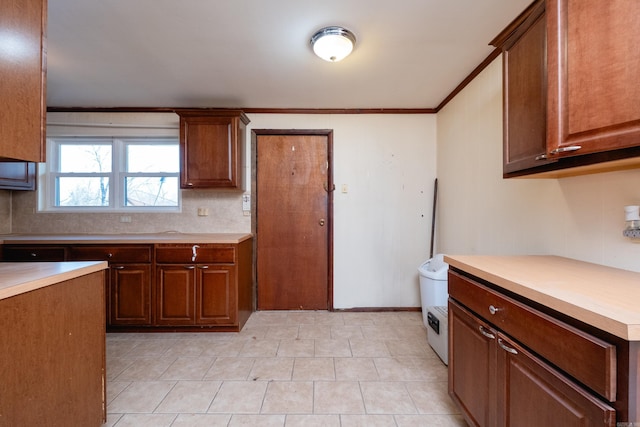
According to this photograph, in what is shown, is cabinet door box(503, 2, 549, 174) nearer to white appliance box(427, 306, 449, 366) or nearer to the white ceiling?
the white ceiling

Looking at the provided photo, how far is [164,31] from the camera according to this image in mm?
1848

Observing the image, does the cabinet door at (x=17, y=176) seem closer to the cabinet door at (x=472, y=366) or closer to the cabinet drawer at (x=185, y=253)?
the cabinet drawer at (x=185, y=253)

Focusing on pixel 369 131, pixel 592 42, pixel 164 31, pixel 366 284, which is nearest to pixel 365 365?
pixel 366 284

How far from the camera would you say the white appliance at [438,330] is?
82.0 inches

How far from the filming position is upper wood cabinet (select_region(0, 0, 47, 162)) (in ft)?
3.43

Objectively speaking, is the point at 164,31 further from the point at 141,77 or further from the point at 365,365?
the point at 365,365

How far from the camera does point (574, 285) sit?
984 millimetres

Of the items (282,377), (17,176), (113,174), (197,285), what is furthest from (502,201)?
(17,176)

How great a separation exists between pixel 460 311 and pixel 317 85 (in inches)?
87.4

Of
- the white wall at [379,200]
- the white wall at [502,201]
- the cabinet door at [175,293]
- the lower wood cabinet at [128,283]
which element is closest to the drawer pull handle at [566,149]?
the white wall at [502,201]

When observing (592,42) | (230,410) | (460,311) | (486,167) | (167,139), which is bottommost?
(230,410)

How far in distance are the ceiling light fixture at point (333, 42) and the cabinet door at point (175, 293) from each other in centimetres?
214

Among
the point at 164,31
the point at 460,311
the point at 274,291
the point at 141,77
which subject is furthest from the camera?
the point at 274,291

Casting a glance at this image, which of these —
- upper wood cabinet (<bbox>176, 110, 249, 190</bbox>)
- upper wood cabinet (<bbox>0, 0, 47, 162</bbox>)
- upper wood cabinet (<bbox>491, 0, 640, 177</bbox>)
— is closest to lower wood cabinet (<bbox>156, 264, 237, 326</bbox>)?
upper wood cabinet (<bbox>176, 110, 249, 190</bbox>)
